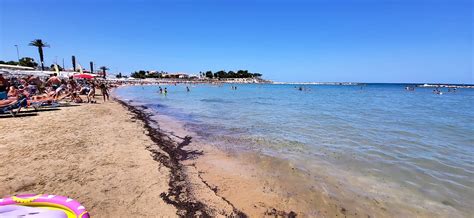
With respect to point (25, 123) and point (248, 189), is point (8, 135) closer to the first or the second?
point (25, 123)

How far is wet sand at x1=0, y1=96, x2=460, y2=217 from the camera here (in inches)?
141

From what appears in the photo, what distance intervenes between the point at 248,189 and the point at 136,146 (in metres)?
3.38

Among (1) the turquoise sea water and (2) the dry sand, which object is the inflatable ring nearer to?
(2) the dry sand

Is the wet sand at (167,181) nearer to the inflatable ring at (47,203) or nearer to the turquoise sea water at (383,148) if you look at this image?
the inflatable ring at (47,203)

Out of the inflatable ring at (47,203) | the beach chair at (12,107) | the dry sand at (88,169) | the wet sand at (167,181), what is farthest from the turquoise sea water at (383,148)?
the beach chair at (12,107)

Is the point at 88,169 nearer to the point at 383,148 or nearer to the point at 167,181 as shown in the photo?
the point at 167,181

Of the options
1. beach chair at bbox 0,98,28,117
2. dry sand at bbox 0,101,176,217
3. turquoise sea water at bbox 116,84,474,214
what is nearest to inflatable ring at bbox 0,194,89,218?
dry sand at bbox 0,101,176,217

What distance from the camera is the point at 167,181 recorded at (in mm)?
4293

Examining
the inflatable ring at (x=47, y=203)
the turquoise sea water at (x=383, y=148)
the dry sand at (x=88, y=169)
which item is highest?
the inflatable ring at (x=47, y=203)

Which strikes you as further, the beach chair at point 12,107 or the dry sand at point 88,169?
the beach chair at point 12,107

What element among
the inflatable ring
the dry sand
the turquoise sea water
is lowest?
the turquoise sea water

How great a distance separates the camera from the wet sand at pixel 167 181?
11.8ft

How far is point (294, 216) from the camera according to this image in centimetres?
353

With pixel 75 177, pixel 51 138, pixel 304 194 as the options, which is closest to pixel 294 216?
pixel 304 194
